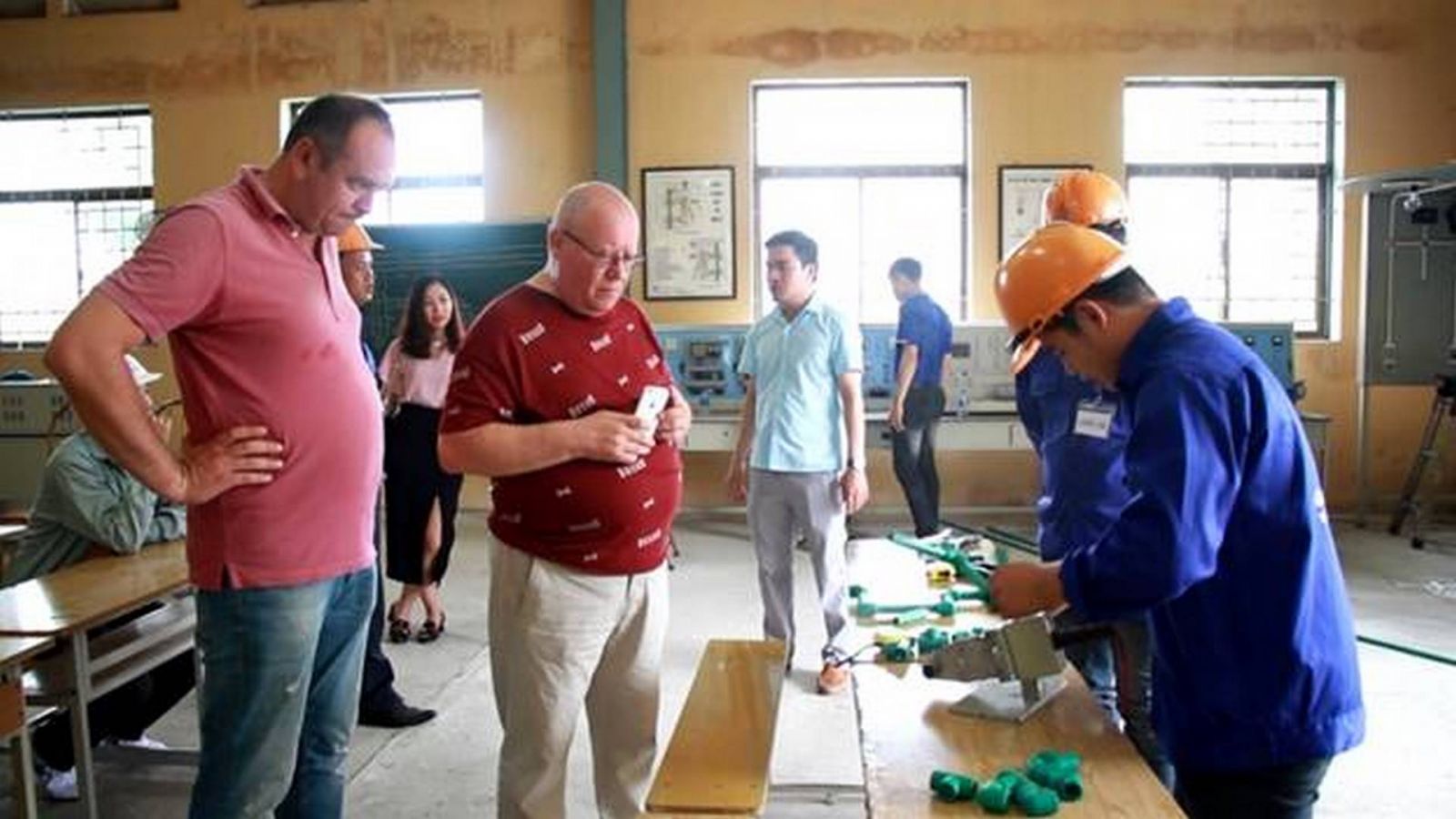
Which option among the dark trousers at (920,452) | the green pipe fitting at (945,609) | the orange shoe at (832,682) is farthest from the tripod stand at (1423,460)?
the green pipe fitting at (945,609)

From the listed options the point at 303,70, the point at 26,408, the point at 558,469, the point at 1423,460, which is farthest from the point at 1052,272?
the point at 303,70

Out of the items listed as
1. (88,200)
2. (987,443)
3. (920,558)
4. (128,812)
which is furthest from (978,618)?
(88,200)

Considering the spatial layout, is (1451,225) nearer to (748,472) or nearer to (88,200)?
(748,472)

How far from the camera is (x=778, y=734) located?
130 inches

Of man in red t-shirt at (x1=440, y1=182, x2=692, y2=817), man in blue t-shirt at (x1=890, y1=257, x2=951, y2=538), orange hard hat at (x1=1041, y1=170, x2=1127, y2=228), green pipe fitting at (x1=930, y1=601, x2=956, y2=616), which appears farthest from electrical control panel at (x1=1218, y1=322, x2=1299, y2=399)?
man in red t-shirt at (x1=440, y1=182, x2=692, y2=817)

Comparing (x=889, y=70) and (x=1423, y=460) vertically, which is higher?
(x=889, y=70)

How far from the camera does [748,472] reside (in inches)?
151

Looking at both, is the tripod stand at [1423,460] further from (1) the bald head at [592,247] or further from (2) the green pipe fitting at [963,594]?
(1) the bald head at [592,247]

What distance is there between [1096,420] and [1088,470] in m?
0.17

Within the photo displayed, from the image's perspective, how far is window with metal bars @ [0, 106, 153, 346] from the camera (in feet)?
25.5

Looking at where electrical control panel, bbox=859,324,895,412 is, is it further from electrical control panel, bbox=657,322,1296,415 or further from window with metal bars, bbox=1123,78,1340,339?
window with metal bars, bbox=1123,78,1340,339

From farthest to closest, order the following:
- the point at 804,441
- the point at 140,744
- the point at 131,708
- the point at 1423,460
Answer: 1. the point at 1423,460
2. the point at 804,441
3. the point at 140,744
4. the point at 131,708

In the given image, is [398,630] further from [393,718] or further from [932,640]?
[932,640]

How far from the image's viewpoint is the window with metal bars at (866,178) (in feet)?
23.6
